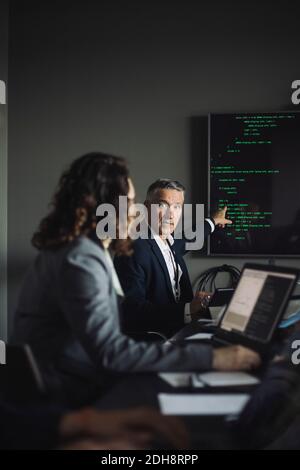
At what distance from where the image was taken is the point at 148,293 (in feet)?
8.74

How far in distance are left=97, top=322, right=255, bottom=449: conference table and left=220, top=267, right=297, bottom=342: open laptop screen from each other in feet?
0.75

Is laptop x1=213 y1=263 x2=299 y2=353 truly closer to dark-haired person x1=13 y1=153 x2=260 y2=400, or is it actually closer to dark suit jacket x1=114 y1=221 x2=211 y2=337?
dark-haired person x1=13 y1=153 x2=260 y2=400

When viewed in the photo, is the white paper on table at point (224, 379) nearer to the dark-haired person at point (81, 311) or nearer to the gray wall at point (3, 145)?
the dark-haired person at point (81, 311)

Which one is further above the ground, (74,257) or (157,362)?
(74,257)

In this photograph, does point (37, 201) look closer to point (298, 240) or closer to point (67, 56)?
point (67, 56)

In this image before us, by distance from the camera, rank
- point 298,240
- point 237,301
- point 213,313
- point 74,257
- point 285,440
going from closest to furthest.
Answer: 1. point 74,257
2. point 237,301
3. point 285,440
4. point 213,313
5. point 298,240

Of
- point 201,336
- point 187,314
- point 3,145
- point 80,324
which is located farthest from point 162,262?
point 3,145

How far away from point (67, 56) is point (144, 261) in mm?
1784

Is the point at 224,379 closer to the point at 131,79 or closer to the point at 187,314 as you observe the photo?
the point at 187,314

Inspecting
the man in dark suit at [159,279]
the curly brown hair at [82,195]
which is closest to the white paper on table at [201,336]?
the man in dark suit at [159,279]

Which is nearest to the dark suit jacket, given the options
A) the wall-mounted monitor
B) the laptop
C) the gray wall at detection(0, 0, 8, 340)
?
the laptop

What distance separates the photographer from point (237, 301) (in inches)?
62.6

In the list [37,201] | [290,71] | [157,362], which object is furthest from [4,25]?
[157,362]

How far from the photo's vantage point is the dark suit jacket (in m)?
2.37
